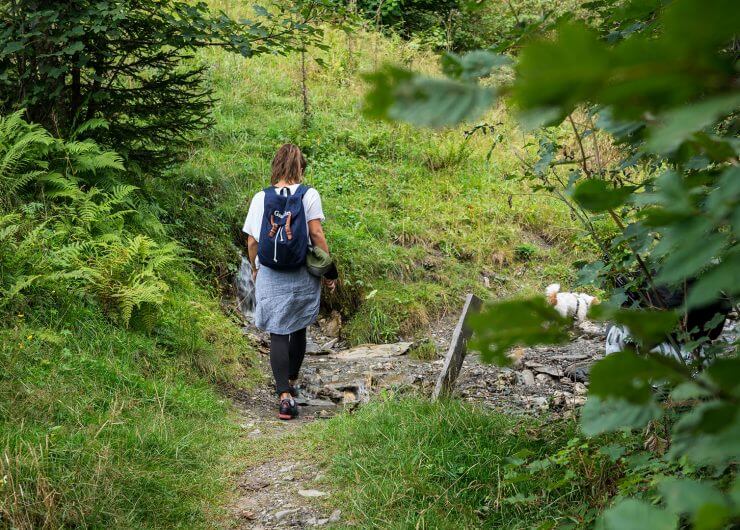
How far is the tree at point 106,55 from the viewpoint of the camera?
611cm

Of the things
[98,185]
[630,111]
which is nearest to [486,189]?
[98,185]

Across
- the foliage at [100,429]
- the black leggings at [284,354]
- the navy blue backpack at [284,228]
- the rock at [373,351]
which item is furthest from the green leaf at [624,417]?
the rock at [373,351]

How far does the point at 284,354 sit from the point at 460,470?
8.79ft

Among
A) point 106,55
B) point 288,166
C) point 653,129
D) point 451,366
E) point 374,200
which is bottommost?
point 451,366

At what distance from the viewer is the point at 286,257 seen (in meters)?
5.79

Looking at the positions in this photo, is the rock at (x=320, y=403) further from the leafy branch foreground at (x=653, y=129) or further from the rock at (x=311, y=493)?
the leafy branch foreground at (x=653, y=129)

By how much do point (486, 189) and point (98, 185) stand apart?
20.5ft

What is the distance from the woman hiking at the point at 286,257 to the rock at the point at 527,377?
2011 mm

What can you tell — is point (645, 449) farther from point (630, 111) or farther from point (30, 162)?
point (30, 162)

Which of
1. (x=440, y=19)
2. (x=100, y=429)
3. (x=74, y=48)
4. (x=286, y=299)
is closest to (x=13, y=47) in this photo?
→ (x=74, y=48)

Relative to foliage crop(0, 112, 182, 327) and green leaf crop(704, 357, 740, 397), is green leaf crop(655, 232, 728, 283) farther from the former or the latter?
foliage crop(0, 112, 182, 327)

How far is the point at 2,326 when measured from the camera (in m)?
4.84

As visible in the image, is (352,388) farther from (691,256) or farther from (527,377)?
(691,256)

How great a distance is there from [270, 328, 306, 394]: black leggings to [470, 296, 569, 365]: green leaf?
17.7 feet
